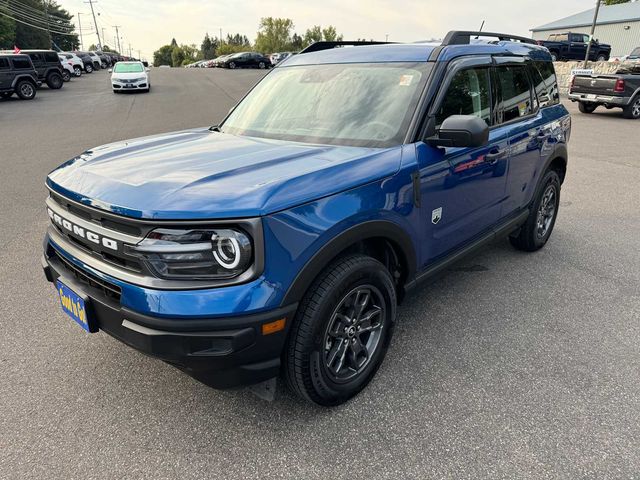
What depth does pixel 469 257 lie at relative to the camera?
3424mm

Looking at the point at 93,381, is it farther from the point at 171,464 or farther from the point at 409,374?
the point at 409,374

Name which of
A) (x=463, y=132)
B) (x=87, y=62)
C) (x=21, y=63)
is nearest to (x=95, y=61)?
(x=87, y=62)

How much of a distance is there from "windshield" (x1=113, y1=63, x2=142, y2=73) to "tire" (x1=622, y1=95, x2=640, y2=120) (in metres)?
20.6

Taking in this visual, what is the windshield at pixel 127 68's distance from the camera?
22598 millimetres

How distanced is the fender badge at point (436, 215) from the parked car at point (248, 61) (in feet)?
150

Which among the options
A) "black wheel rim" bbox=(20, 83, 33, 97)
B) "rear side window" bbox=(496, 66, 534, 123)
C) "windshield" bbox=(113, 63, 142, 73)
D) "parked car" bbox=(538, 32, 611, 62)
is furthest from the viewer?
"parked car" bbox=(538, 32, 611, 62)

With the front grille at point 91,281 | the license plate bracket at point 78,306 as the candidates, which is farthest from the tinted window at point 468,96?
the license plate bracket at point 78,306

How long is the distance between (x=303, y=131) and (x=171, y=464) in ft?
6.50

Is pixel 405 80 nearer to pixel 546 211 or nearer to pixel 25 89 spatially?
pixel 546 211

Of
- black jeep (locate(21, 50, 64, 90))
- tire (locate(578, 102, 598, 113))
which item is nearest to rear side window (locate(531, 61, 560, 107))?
tire (locate(578, 102, 598, 113))

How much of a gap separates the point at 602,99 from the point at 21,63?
22.0 metres

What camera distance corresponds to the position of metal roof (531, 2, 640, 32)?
47.7 metres

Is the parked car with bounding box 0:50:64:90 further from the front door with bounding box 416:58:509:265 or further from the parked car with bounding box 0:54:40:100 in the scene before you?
the front door with bounding box 416:58:509:265

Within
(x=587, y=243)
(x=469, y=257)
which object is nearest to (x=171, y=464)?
(x=469, y=257)
